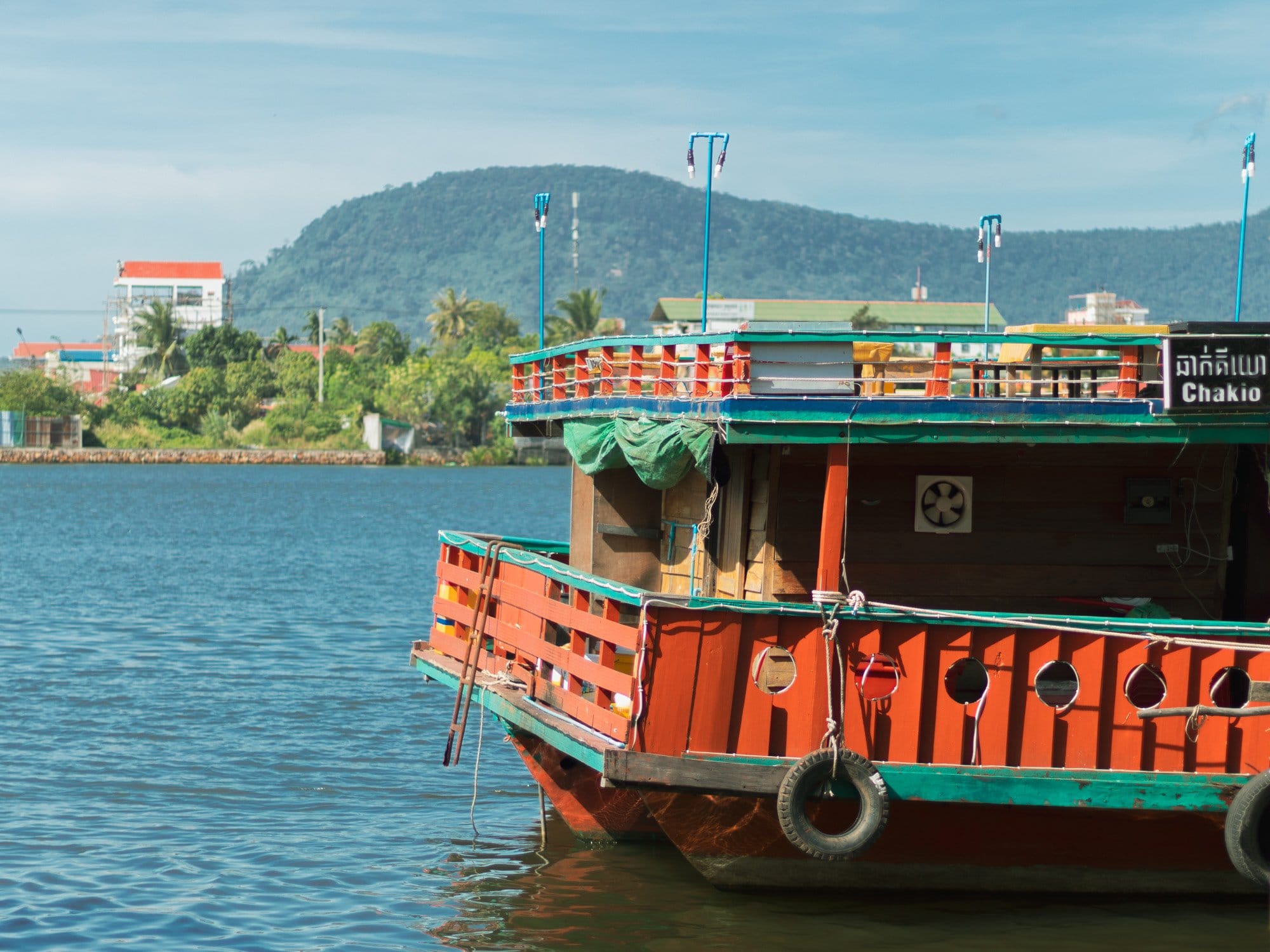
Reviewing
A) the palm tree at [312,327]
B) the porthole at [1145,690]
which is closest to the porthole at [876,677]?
the porthole at [1145,690]

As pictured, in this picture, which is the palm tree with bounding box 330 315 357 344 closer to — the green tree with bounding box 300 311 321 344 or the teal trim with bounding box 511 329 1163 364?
the green tree with bounding box 300 311 321 344

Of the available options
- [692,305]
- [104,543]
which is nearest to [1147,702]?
[104,543]

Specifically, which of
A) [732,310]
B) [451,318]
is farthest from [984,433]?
[451,318]

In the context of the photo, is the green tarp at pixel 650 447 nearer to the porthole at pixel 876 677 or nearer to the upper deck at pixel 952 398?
the upper deck at pixel 952 398

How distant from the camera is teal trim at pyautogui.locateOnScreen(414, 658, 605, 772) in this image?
9133mm

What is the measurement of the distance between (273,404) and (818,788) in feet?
422

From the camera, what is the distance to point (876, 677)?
890 cm

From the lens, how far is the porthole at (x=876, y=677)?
8875 millimetres

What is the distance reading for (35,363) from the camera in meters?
175

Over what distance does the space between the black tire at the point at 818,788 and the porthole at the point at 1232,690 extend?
208 centimetres

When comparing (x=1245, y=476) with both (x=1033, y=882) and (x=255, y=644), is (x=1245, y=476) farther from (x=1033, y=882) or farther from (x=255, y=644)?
(x=255, y=644)

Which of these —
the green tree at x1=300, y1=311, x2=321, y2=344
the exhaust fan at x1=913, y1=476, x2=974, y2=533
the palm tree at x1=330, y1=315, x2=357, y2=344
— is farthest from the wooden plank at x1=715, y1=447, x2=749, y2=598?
the palm tree at x1=330, y1=315, x2=357, y2=344

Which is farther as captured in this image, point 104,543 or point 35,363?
point 35,363

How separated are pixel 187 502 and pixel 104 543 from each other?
27425mm
